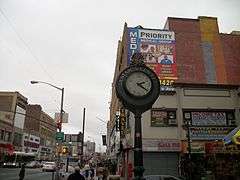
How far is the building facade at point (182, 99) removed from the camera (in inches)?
1091

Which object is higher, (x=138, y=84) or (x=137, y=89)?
(x=138, y=84)

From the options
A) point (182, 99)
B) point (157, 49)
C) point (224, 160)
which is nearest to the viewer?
point (224, 160)

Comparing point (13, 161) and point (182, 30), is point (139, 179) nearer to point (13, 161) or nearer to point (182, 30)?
point (182, 30)

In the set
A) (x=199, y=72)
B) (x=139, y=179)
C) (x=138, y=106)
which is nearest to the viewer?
(x=139, y=179)

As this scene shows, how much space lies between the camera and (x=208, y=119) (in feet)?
95.0

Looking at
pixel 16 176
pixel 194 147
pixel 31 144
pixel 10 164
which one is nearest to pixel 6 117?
pixel 31 144

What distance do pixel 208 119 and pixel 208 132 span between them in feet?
3.75

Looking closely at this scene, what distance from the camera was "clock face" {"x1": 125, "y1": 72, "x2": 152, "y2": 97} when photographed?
8.75 m

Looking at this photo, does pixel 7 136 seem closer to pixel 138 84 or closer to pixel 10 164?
pixel 10 164

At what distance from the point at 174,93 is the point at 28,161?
45.8 metres

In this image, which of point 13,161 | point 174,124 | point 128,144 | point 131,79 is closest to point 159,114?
point 174,124

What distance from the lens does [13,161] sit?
5991 centimetres

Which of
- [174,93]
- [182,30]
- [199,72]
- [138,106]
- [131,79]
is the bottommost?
[138,106]

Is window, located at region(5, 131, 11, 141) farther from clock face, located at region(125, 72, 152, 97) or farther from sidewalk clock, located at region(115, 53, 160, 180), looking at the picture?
clock face, located at region(125, 72, 152, 97)
